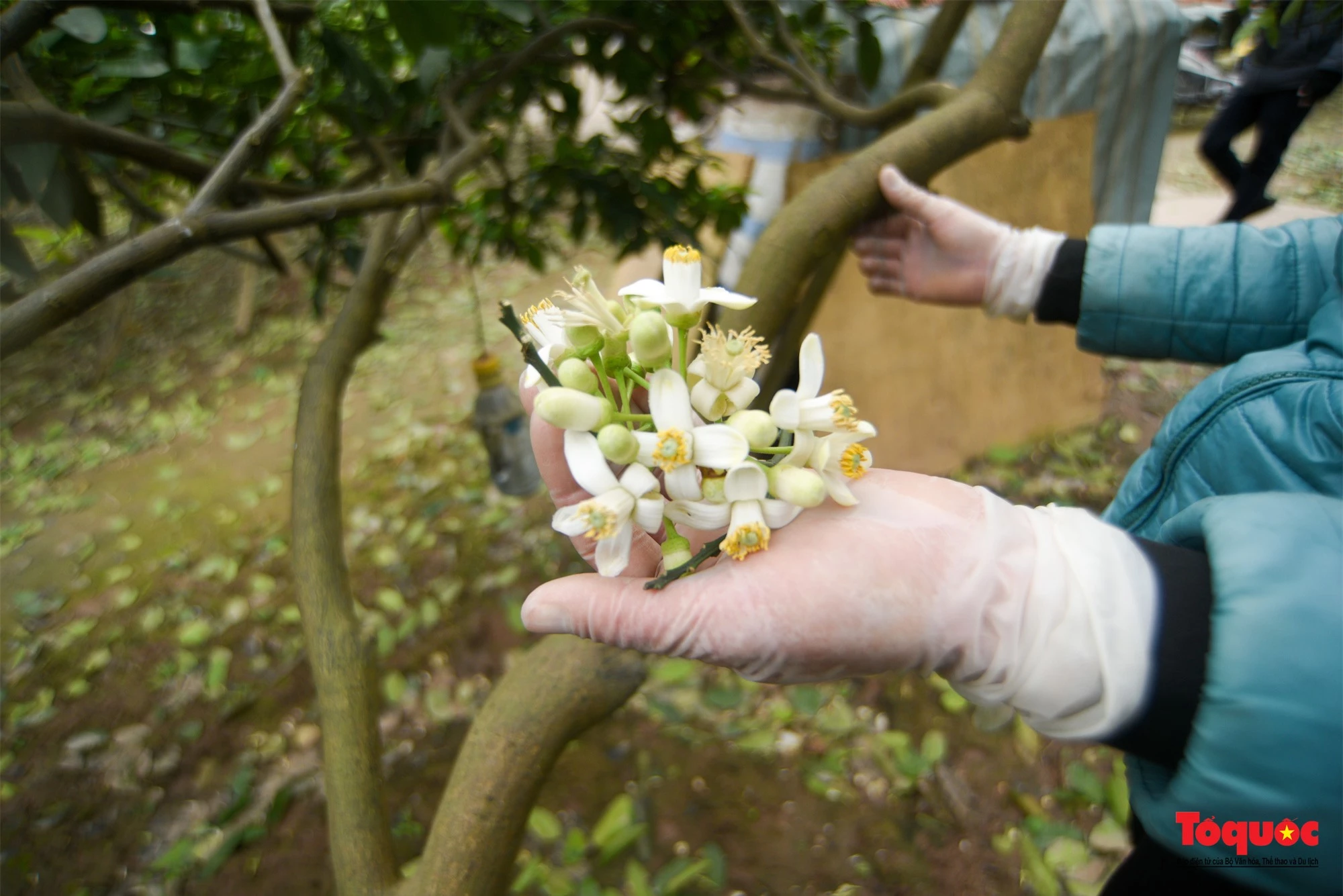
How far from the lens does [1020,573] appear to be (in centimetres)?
79

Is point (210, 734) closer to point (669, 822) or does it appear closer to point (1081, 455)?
point (669, 822)

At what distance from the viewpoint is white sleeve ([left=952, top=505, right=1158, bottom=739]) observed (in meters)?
0.72

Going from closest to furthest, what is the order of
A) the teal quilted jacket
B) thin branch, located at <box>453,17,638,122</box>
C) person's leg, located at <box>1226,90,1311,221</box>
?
the teal quilted jacket → thin branch, located at <box>453,17,638,122</box> → person's leg, located at <box>1226,90,1311,221</box>

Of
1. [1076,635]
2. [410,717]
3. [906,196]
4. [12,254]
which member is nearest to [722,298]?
[1076,635]

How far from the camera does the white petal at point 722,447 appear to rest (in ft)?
2.21

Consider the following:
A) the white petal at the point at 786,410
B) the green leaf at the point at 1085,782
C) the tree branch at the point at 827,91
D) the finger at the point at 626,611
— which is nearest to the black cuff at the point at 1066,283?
the tree branch at the point at 827,91

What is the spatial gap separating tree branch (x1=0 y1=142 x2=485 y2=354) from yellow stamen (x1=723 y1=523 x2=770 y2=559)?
79cm

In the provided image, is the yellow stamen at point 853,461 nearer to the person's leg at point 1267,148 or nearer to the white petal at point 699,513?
the white petal at point 699,513

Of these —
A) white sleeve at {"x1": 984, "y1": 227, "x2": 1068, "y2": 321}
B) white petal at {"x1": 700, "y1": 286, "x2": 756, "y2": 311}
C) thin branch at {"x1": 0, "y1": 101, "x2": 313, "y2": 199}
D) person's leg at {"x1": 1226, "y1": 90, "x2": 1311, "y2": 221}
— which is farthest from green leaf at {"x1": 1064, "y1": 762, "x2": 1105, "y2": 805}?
person's leg at {"x1": 1226, "y1": 90, "x2": 1311, "y2": 221}

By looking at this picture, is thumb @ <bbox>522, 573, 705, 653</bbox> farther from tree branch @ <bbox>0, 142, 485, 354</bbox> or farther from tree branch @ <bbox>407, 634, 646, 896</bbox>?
tree branch @ <bbox>0, 142, 485, 354</bbox>

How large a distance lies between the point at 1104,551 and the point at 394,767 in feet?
6.34

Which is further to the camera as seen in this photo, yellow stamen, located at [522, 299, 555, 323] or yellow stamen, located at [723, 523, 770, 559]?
yellow stamen, located at [522, 299, 555, 323]

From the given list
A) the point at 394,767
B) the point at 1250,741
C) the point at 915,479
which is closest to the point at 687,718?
the point at 394,767

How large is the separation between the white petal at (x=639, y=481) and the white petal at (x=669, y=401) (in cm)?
5
